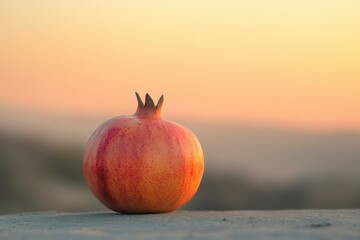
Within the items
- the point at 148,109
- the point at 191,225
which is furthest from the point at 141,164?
the point at 191,225

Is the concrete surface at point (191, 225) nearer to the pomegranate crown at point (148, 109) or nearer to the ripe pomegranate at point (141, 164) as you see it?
the ripe pomegranate at point (141, 164)

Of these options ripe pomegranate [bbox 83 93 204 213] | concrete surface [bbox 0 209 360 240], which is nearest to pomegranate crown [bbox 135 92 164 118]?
ripe pomegranate [bbox 83 93 204 213]

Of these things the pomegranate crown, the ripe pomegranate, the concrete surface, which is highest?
the pomegranate crown

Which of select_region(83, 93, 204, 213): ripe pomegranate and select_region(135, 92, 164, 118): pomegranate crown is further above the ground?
select_region(135, 92, 164, 118): pomegranate crown

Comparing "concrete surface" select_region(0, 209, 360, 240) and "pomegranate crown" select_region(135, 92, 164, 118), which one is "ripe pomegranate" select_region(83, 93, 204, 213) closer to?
"pomegranate crown" select_region(135, 92, 164, 118)

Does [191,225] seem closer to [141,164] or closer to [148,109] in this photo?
[141,164]


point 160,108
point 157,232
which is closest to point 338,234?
point 157,232

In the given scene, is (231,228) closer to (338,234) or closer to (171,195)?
(338,234)
